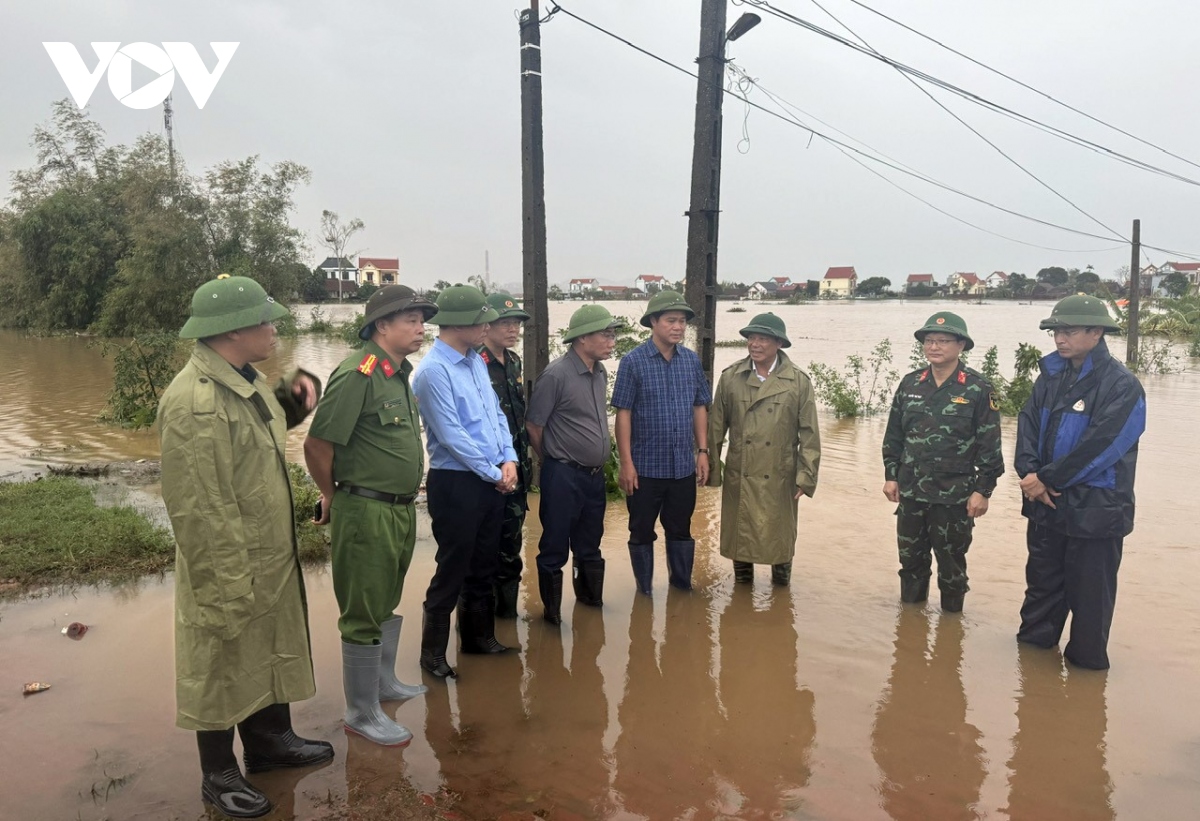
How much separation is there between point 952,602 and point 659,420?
2.17m

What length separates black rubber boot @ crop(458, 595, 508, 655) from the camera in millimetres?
4293

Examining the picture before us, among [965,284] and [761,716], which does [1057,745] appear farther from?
[965,284]

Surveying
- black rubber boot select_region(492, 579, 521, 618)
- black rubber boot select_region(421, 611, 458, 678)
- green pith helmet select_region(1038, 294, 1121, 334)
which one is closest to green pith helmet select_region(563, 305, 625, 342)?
black rubber boot select_region(492, 579, 521, 618)

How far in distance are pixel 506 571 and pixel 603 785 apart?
1.79 m

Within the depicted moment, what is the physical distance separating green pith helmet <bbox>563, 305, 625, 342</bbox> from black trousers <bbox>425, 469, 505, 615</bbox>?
3.72 ft

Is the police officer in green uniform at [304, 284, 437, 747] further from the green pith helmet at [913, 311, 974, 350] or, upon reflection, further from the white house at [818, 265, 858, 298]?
the white house at [818, 265, 858, 298]

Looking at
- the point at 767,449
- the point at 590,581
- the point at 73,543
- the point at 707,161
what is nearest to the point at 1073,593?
the point at 767,449

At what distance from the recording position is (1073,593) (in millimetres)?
4262

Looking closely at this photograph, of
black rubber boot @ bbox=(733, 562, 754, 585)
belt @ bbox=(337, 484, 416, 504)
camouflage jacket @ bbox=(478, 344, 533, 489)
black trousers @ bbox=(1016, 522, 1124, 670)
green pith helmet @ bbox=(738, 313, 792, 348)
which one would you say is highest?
green pith helmet @ bbox=(738, 313, 792, 348)

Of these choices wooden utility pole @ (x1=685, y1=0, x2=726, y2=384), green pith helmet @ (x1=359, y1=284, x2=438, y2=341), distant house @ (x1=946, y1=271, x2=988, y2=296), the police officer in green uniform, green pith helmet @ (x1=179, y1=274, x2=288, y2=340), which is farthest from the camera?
distant house @ (x1=946, y1=271, x2=988, y2=296)

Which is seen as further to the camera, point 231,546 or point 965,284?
point 965,284

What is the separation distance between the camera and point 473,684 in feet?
13.1

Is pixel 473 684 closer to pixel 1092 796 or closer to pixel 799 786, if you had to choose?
pixel 799 786

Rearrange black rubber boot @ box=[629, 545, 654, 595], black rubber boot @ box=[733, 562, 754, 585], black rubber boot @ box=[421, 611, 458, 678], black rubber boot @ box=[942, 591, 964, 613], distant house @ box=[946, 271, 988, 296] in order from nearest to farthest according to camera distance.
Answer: black rubber boot @ box=[421, 611, 458, 678], black rubber boot @ box=[942, 591, 964, 613], black rubber boot @ box=[629, 545, 654, 595], black rubber boot @ box=[733, 562, 754, 585], distant house @ box=[946, 271, 988, 296]
